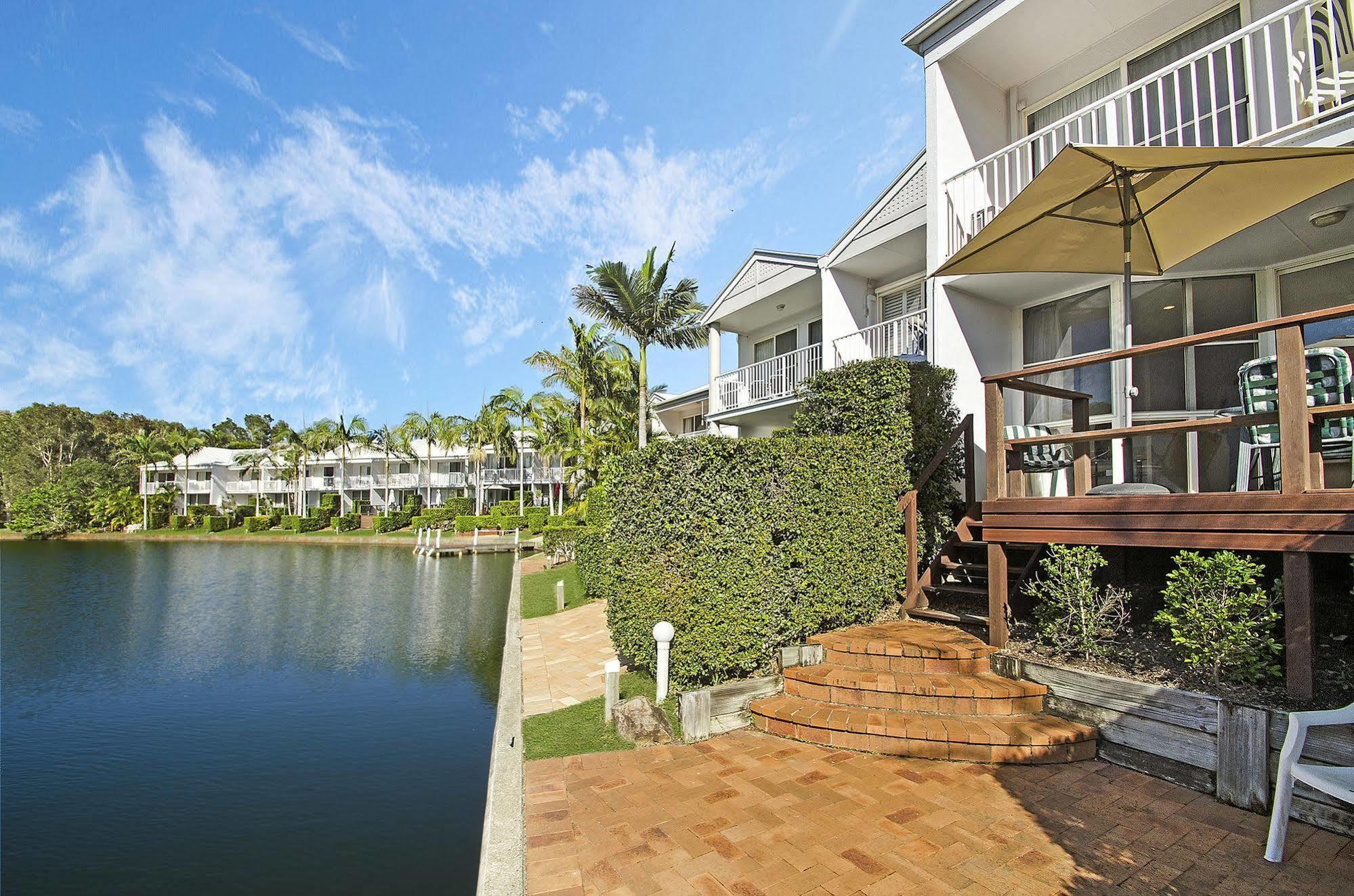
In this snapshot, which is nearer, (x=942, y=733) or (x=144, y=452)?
Answer: (x=942, y=733)

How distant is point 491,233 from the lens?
2341cm

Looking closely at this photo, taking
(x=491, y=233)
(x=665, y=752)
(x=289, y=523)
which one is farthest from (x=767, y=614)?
(x=289, y=523)

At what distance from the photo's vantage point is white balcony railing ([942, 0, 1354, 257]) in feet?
19.0

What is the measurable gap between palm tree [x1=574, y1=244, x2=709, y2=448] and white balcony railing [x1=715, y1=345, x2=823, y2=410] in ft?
16.7

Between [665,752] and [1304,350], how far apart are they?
517 cm

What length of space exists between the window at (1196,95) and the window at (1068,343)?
6.09ft

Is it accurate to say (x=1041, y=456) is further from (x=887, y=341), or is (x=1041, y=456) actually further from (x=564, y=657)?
(x=564, y=657)

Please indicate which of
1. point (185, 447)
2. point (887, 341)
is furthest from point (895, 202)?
point (185, 447)

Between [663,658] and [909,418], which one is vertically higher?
[909,418]

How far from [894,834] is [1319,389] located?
15.0 ft

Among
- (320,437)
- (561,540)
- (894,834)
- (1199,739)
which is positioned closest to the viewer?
(894,834)

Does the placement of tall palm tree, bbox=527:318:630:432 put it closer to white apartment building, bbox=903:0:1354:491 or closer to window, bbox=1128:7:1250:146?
white apartment building, bbox=903:0:1354:491

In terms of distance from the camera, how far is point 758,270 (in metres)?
14.8

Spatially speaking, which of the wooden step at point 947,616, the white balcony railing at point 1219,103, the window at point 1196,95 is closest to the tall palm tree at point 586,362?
the white balcony railing at point 1219,103
